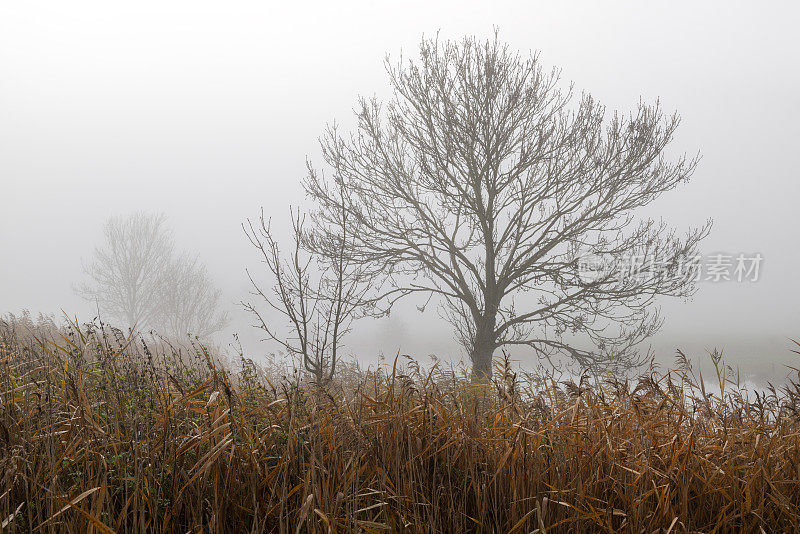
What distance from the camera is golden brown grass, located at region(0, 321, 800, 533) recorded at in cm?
188

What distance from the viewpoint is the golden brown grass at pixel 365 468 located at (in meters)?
1.88

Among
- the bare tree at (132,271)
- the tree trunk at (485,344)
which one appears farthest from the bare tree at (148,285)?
the tree trunk at (485,344)

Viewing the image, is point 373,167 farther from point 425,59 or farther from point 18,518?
point 18,518

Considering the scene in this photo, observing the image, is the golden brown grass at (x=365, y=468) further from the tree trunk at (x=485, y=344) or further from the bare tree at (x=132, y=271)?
the bare tree at (x=132, y=271)

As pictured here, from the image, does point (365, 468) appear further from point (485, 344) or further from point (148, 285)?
point (148, 285)

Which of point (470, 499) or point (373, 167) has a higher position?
point (373, 167)

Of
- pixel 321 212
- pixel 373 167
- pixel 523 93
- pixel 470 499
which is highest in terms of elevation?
pixel 523 93

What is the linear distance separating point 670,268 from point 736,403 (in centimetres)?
499

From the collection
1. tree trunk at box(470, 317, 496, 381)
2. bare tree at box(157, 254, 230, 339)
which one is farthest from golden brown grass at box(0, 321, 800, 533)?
bare tree at box(157, 254, 230, 339)

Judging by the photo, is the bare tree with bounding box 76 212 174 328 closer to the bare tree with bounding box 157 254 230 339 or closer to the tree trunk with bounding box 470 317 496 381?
the bare tree with bounding box 157 254 230 339

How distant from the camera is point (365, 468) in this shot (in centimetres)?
232

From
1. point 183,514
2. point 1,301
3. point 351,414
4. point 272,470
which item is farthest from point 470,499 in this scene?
point 1,301

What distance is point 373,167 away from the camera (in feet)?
28.4

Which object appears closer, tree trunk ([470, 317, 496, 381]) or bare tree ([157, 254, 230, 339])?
tree trunk ([470, 317, 496, 381])
